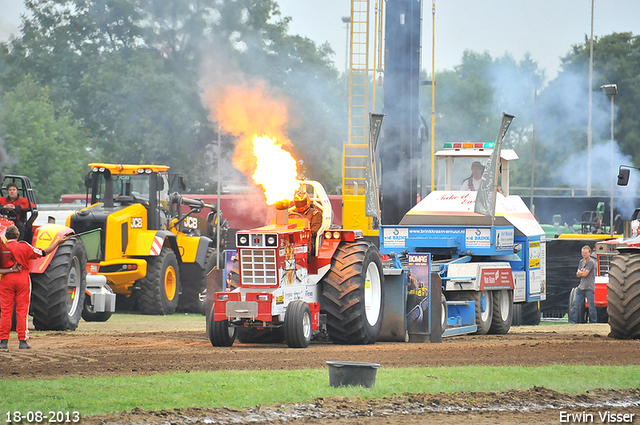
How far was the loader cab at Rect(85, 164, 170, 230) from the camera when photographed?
2062 cm

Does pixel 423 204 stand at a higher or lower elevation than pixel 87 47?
lower

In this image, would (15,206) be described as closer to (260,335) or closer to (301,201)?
(260,335)

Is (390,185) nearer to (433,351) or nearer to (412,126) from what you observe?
(412,126)

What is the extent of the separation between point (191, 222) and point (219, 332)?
10881 mm

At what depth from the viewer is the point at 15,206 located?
48.8ft

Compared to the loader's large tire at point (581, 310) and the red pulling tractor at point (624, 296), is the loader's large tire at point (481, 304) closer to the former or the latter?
the red pulling tractor at point (624, 296)

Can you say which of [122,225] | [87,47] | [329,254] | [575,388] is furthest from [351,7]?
[87,47]

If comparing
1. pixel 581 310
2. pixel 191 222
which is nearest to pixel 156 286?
pixel 191 222

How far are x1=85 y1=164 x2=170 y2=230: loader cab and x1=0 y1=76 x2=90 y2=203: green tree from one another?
12385mm

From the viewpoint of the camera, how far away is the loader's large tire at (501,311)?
1705cm

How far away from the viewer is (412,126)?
20297mm

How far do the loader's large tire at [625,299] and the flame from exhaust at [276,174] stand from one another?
16.1 ft

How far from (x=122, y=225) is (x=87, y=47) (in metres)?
19.7

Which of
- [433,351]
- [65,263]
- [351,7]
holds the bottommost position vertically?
[433,351]
